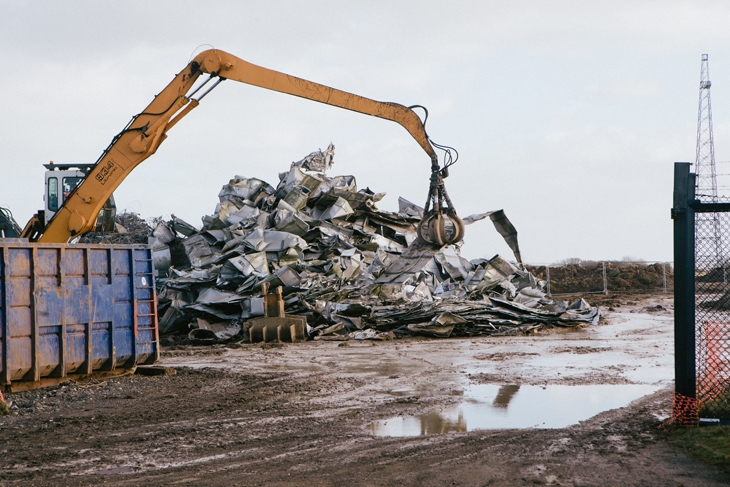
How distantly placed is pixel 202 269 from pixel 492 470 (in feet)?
47.8

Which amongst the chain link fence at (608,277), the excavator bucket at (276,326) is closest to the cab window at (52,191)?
the excavator bucket at (276,326)

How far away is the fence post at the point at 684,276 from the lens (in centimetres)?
634

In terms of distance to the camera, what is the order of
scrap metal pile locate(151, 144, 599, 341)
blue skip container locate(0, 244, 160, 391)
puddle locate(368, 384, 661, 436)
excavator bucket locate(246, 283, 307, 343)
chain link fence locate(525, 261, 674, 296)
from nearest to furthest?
puddle locate(368, 384, 661, 436)
blue skip container locate(0, 244, 160, 391)
excavator bucket locate(246, 283, 307, 343)
scrap metal pile locate(151, 144, 599, 341)
chain link fence locate(525, 261, 674, 296)

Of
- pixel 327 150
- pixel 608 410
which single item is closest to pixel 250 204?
pixel 327 150

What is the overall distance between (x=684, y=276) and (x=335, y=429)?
3458mm

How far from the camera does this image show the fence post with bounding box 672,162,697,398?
634 cm

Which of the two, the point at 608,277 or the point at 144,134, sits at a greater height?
the point at 144,134

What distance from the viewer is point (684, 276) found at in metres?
6.39

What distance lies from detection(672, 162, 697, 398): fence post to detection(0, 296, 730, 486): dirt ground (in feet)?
1.98

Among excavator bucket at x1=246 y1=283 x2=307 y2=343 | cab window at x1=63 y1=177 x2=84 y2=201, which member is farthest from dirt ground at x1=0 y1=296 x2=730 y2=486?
cab window at x1=63 y1=177 x2=84 y2=201

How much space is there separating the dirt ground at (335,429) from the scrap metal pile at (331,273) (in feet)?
12.3

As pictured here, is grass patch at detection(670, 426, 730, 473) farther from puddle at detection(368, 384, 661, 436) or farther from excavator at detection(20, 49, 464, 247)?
excavator at detection(20, 49, 464, 247)

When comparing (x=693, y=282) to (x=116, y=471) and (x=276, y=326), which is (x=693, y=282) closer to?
(x=116, y=471)

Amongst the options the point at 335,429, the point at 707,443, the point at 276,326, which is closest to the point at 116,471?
the point at 335,429
